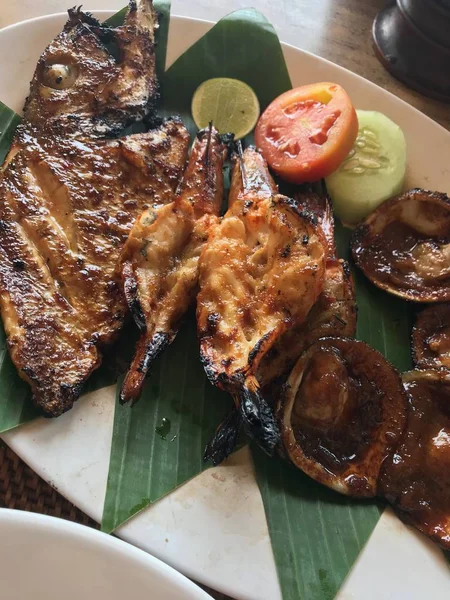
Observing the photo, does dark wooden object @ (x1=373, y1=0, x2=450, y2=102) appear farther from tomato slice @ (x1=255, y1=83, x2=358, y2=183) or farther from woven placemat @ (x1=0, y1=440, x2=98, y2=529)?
woven placemat @ (x1=0, y1=440, x2=98, y2=529)

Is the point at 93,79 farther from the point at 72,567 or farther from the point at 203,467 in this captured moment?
the point at 72,567

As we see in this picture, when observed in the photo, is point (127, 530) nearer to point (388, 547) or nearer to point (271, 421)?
point (271, 421)

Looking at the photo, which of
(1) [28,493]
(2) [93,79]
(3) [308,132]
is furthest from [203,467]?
(2) [93,79]

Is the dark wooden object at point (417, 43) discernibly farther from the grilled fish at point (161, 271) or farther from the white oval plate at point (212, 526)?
the white oval plate at point (212, 526)

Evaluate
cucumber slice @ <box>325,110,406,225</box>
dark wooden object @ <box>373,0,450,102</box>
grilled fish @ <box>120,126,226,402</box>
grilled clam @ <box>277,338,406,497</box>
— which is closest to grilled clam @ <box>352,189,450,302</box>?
cucumber slice @ <box>325,110,406,225</box>

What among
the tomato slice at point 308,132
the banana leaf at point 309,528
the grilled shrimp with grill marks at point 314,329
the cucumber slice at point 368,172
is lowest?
the banana leaf at point 309,528

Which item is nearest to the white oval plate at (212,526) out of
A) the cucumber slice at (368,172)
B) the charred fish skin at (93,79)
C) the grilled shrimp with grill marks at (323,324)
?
the grilled shrimp with grill marks at (323,324)
